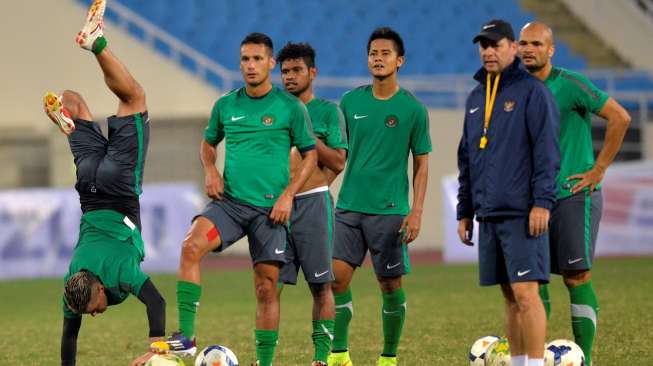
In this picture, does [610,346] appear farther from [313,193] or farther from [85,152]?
[85,152]

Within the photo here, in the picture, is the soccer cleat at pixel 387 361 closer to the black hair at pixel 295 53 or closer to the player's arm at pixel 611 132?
the player's arm at pixel 611 132

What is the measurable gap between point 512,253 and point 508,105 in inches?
31.6

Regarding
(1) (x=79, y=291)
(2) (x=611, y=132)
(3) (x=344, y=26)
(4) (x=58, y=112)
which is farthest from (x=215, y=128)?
(3) (x=344, y=26)

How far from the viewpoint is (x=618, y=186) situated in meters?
19.2

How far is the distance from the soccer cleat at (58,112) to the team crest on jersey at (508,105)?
2.55 meters

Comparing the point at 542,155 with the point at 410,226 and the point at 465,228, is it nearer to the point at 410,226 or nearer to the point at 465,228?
the point at 465,228

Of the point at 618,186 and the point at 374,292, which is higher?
the point at 618,186

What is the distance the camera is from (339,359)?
830 cm

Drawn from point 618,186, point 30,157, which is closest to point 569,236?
point 618,186

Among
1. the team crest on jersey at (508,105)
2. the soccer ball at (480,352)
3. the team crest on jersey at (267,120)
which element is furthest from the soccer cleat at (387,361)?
the team crest on jersey at (508,105)

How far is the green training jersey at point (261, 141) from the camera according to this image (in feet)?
25.1

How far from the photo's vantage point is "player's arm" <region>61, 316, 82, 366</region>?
732 cm

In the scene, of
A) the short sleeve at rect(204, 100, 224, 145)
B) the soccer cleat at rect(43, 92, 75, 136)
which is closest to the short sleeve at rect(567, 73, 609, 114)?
the short sleeve at rect(204, 100, 224, 145)

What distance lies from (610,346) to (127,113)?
3.88 m
